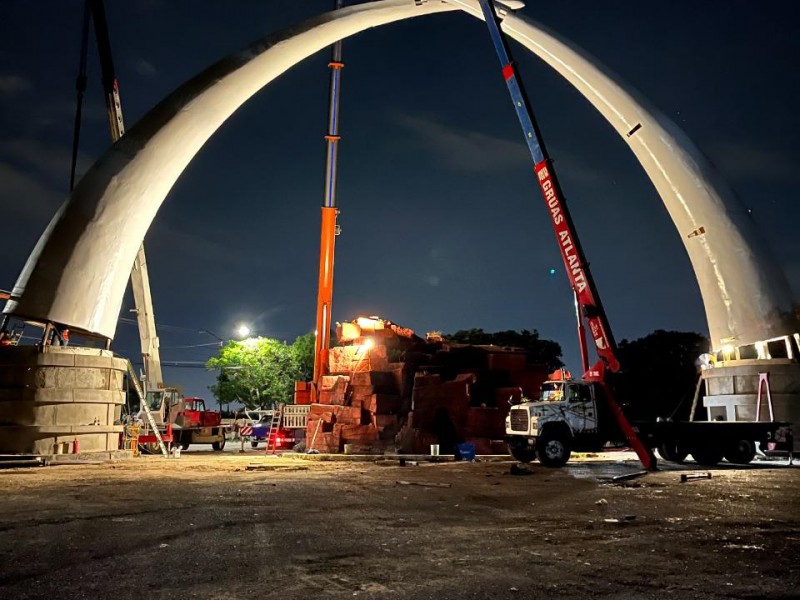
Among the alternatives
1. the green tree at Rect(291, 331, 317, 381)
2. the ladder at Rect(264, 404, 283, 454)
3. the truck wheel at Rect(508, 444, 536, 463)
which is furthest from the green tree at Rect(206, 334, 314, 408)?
the truck wheel at Rect(508, 444, 536, 463)

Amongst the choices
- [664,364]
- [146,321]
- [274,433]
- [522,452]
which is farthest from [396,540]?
[664,364]

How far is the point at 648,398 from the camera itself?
161ft

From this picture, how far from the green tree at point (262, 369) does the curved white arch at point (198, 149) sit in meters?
34.2

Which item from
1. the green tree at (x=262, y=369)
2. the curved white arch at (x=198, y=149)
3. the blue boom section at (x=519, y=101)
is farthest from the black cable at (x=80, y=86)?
the green tree at (x=262, y=369)

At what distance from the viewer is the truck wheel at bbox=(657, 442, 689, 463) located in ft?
62.4

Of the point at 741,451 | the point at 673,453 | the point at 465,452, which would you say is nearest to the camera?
the point at 741,451

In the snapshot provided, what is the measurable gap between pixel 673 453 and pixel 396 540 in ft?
50.6

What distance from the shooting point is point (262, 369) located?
56.9 metres

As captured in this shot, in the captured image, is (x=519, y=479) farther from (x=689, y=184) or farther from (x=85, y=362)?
(x=689, y=184)

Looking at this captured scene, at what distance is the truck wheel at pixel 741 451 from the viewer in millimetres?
18203

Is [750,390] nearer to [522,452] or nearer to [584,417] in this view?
[584,417]

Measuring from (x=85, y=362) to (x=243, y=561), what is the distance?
14.3 meters

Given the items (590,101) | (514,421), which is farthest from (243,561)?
(590,101)

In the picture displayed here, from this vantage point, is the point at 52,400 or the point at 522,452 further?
the point at 522,452
